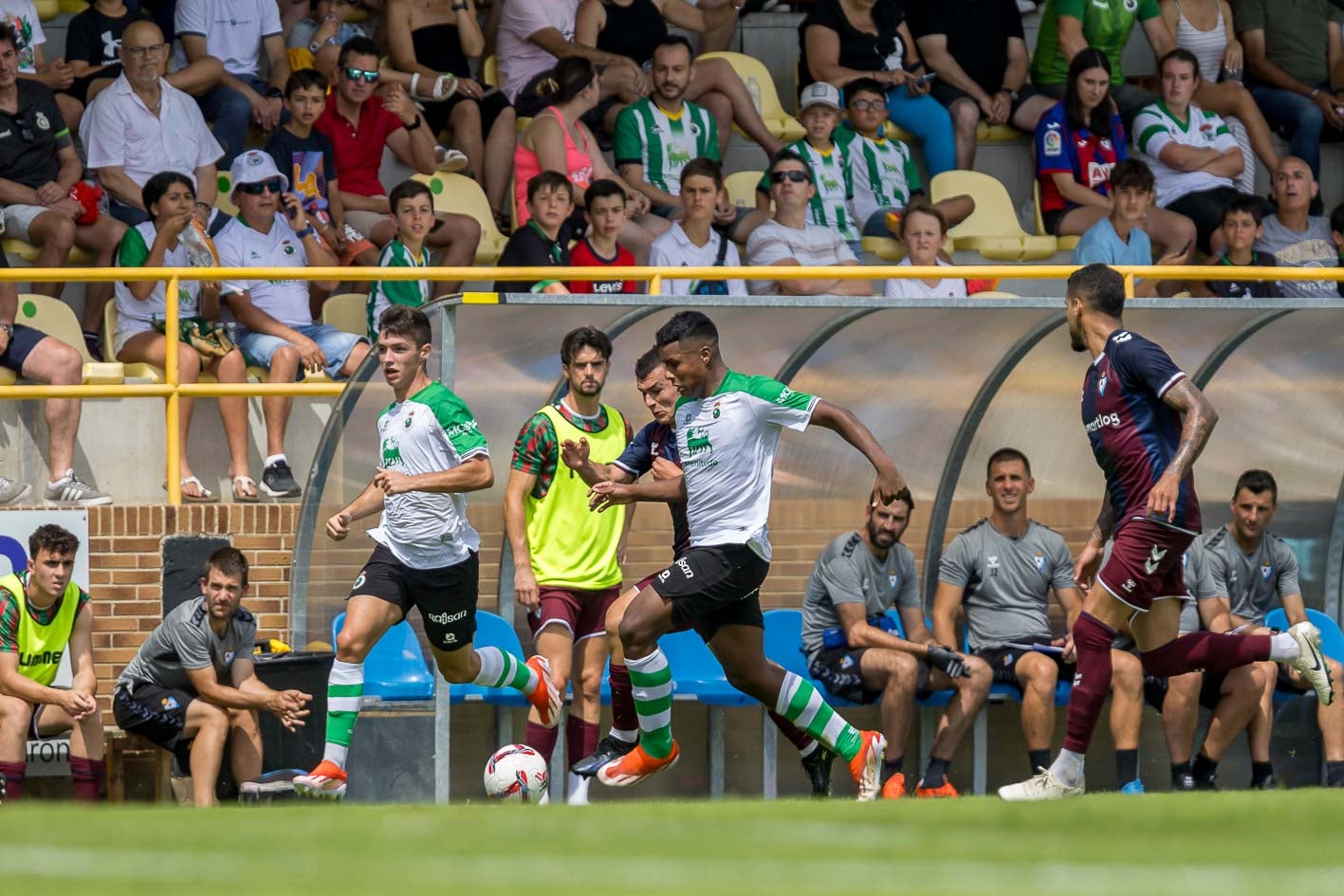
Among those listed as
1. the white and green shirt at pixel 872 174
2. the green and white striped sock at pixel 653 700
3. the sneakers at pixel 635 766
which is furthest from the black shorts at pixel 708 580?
the white and green shirt at pixel 872 174

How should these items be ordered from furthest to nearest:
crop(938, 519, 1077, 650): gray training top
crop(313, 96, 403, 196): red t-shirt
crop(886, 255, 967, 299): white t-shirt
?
crop(313, 96, 403, 196): red t-shirt → crop(886, 255, 967, 299): white t-shirt → crop(938, 519, 1077, 650): gray training top

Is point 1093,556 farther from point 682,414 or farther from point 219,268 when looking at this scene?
point 219,268

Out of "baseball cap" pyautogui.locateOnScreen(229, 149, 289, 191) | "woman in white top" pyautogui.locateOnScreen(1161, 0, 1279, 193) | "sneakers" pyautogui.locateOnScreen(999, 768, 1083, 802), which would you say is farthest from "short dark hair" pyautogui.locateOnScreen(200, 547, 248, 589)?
"woman in white top" pyautogui.locateOnScreen(1161, 0, 1279, 193)

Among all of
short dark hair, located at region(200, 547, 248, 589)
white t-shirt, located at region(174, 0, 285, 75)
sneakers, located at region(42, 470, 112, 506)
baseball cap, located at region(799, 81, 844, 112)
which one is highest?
white t-shirt, located at region(174, 0, 285, 75)

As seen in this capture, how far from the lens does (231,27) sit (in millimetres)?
13562

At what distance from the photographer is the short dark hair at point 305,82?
12.9m

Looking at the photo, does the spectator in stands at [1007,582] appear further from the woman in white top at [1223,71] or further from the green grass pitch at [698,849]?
the woman in white top at [1223,71]

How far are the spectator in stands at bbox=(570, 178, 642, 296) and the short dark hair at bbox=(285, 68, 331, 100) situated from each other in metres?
2.04

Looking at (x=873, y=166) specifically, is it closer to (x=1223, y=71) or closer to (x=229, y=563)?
(x=1223, y=71)

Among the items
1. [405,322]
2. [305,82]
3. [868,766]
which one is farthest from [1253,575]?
[305,82]

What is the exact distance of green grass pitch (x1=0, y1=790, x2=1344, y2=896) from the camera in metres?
4.73

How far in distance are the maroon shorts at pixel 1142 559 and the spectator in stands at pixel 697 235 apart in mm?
4884

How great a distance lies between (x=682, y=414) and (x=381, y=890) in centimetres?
418

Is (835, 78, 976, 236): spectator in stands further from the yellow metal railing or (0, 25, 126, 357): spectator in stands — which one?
(0, 25, 126, 357): spectator in stands
